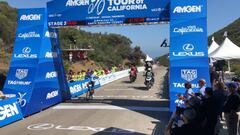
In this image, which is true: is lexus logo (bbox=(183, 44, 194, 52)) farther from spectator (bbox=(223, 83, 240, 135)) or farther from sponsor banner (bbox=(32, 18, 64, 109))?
sponsor banner (bbox=(32, 18, 64, 109))

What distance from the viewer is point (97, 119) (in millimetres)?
15945

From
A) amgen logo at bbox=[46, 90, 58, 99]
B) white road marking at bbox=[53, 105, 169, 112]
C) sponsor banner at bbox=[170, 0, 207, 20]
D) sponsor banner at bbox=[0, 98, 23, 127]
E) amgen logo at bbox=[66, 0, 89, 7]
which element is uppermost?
amgen logo at bbox=[66, 0, 89, 7]

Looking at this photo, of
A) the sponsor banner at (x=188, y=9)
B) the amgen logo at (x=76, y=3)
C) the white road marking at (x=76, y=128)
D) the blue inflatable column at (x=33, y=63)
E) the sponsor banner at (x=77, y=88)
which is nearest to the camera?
the white road marking at (x=76, y=128)

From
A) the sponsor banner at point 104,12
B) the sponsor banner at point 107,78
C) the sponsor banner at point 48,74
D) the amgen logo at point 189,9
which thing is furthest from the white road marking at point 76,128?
the sponsor banner at point 107,78

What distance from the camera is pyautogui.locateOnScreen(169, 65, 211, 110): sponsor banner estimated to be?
54.2 feet

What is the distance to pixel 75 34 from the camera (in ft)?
259

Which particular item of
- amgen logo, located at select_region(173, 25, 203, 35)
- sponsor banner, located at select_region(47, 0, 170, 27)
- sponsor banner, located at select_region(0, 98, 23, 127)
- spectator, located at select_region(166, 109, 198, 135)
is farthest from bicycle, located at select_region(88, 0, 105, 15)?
spectator, located at select_region(166, 109, 198, 135)

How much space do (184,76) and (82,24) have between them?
5907 millimetres

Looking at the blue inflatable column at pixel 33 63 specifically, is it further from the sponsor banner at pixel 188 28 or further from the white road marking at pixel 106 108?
the sponsor banner at pixel 188 28

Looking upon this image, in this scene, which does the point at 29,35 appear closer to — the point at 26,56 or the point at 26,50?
the point at 26,50

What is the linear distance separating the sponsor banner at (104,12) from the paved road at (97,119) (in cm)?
416

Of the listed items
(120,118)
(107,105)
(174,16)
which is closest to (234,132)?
(120,118)

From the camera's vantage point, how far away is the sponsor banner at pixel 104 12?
18297 millimetres

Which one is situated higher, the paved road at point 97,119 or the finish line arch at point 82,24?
the finish line arch at point 82,24
